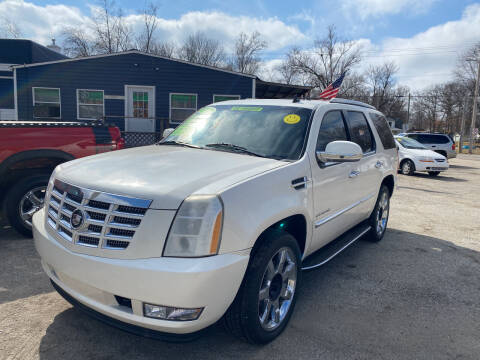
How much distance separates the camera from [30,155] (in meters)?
4.56

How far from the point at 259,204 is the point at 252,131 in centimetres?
120

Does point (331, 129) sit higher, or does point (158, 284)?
point (331, 129)

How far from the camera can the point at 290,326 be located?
300cm

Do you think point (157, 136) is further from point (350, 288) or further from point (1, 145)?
point (350, 288)

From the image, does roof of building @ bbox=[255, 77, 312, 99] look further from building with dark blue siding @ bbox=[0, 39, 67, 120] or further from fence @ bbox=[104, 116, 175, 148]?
building with dark blue siding @ bbox=[0, 39, 67, 120]

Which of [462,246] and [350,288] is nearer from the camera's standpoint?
[350,288]

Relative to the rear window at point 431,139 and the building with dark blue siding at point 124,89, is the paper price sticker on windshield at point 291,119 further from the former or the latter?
the rear window at point 431,139

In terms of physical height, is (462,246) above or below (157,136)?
below

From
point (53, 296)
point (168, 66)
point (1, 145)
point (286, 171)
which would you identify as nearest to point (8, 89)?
point (168, 66)

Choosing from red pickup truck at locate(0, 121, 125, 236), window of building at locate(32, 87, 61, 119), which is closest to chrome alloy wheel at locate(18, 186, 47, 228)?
red pickup truck at locate(0, 121, 125, 236)

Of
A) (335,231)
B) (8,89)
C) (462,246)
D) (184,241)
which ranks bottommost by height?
(462,246)

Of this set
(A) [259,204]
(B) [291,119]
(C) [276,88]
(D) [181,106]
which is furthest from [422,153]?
(A) [259,204]

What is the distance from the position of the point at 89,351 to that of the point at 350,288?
254 centimetres

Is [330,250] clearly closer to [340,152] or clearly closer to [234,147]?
[340,152]
